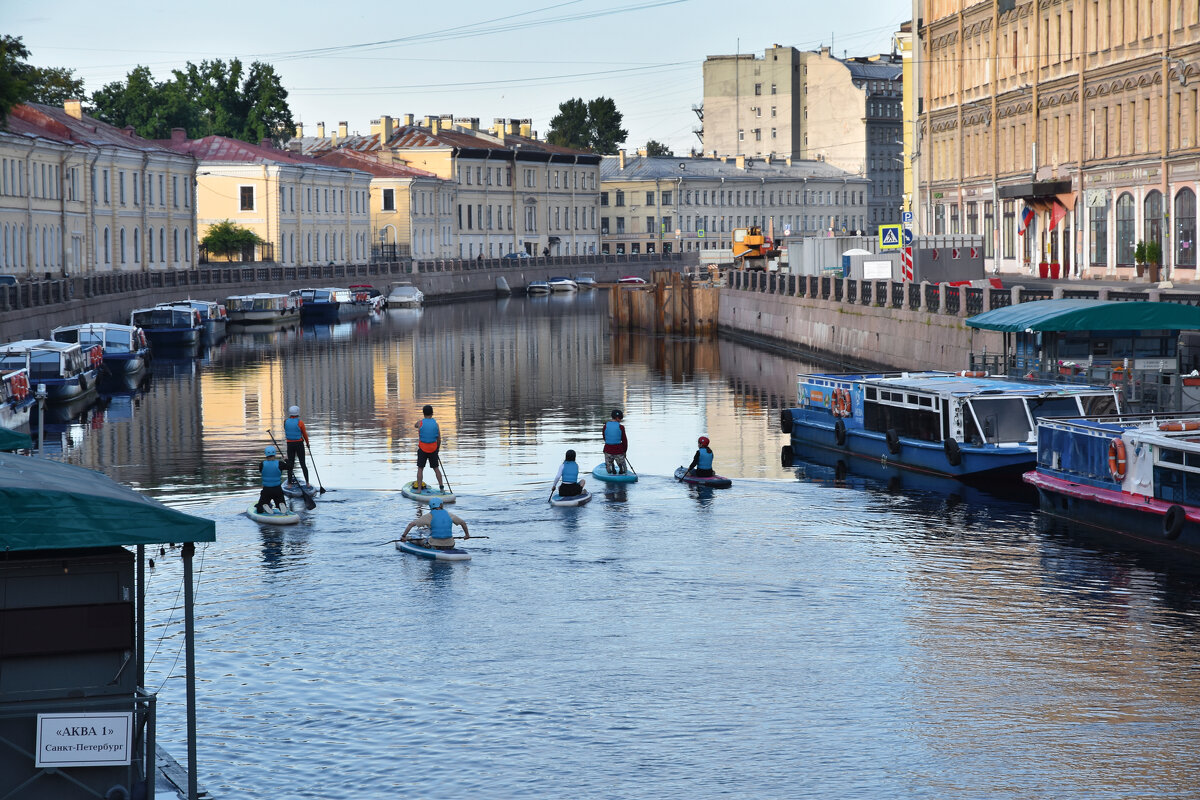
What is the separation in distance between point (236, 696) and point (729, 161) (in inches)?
6759

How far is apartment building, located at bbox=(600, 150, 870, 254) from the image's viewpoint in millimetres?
181500

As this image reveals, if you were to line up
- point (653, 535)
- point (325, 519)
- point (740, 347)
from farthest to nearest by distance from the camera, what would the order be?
1. point (740, 347)
2. point (325, 519)
3. point (653, 535)

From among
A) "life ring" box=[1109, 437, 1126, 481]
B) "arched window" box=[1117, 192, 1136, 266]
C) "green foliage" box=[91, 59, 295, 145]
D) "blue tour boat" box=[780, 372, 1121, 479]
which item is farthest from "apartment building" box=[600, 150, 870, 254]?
"life ring" box=[1109, 437, 1126, 481]

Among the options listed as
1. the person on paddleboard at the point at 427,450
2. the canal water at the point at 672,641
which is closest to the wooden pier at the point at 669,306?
the canal water at the point at 672,641

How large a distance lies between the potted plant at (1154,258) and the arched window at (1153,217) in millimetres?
1154

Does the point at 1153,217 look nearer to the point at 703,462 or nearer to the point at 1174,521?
the point at 703,462

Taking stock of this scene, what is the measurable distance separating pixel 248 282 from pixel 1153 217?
6173cm

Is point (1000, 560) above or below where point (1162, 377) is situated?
below

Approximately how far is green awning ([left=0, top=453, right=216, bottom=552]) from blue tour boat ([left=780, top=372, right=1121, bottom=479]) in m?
24.3

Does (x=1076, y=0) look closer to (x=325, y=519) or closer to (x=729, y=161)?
(x=325, y=519)

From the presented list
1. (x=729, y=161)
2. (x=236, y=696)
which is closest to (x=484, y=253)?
(x=729, y=161)

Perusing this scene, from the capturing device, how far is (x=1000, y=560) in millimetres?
28406

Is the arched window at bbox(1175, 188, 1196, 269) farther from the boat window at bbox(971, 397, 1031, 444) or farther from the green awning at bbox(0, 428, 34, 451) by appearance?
the green awning at bbox(0, 428, 34, 451)

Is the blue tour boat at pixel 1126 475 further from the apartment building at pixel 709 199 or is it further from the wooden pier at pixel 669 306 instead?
the apartment building at pixel 709 199
